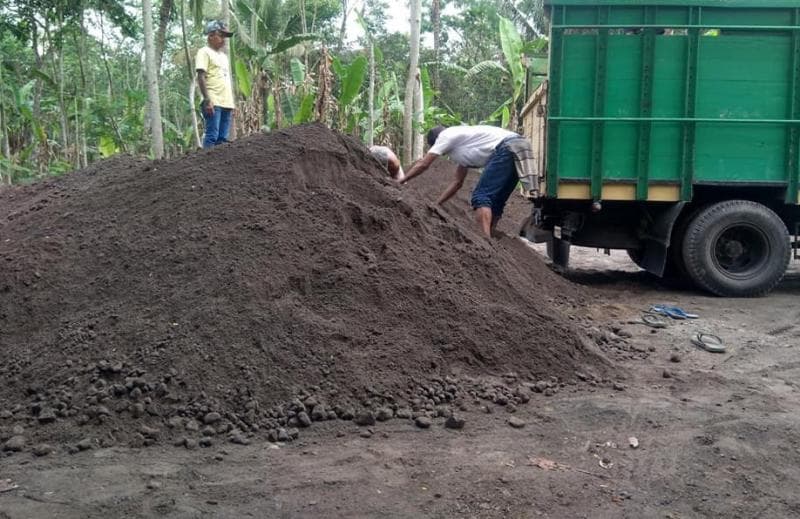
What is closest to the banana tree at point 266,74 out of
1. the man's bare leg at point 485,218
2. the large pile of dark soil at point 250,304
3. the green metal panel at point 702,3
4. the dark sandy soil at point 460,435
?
the man's bare leg at point 485,218

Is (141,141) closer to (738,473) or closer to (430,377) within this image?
(430,377)

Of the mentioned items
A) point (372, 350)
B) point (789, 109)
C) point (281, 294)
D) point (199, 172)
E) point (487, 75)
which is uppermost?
point (487, 75)

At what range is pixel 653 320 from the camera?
6211 mm

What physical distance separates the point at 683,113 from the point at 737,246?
1.49 meters

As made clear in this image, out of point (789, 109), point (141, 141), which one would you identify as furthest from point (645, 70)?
point (141, 141)

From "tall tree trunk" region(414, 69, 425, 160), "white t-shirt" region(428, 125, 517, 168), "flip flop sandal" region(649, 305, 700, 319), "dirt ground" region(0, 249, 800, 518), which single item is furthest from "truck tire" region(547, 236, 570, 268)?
"tall tree trunk" region(414, 69, 425, 160)

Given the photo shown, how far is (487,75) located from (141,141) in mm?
13656

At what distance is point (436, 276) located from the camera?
5.03m

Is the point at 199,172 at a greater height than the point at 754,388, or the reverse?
the point at 199,172

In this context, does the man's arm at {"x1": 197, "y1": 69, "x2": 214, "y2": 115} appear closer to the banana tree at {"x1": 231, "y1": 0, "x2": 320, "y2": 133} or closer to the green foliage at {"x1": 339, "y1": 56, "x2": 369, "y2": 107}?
the banana tree at {"x1": 231, "y1": 0, "x2": 320, "y2": 133}

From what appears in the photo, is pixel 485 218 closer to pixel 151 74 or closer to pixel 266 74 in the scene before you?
pixel 151 74

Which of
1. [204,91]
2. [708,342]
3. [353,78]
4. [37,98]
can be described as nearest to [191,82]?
[353,78]

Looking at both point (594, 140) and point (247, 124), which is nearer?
point (594, 140)

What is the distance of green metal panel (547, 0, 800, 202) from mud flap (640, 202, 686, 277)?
21 cm
